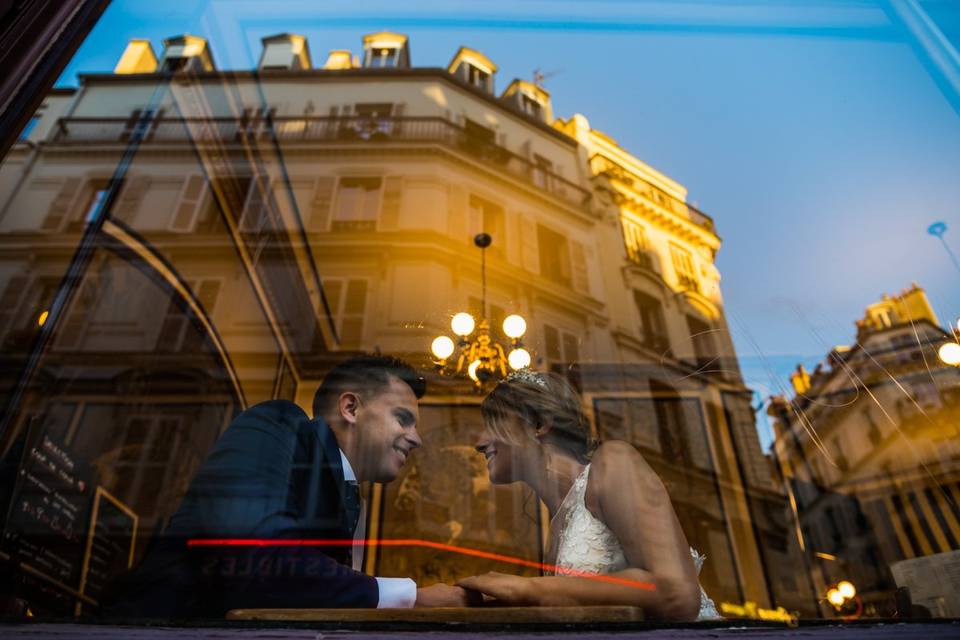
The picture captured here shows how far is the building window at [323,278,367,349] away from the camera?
689cm

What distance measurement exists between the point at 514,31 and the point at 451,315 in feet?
5.27

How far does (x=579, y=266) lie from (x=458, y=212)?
98.7 inches

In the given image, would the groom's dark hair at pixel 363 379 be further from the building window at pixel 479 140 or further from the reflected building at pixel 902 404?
the building window at pixel 479 140

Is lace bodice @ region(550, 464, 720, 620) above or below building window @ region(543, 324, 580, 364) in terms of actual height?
below

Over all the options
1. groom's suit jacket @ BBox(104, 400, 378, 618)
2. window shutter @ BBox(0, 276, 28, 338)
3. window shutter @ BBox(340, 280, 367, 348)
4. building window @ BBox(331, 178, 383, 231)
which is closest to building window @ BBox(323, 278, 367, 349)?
window shutter @ BBox(340, 280, 367, 348)

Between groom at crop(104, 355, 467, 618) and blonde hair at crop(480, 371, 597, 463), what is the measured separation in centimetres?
61

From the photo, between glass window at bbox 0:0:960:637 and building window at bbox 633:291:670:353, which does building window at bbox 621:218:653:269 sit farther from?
building window at bbox 633:291:670:353

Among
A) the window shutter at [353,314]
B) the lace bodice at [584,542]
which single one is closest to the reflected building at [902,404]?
the lace bodice at [584,542]

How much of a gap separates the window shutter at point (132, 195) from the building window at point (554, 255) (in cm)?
520

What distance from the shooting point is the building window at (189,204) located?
241 inches

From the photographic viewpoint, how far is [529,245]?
8273mm

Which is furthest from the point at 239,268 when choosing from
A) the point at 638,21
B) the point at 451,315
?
the point at 638,21

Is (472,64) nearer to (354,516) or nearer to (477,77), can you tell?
(477,77)

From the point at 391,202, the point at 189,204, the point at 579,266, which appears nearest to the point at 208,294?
the point at 189,204
